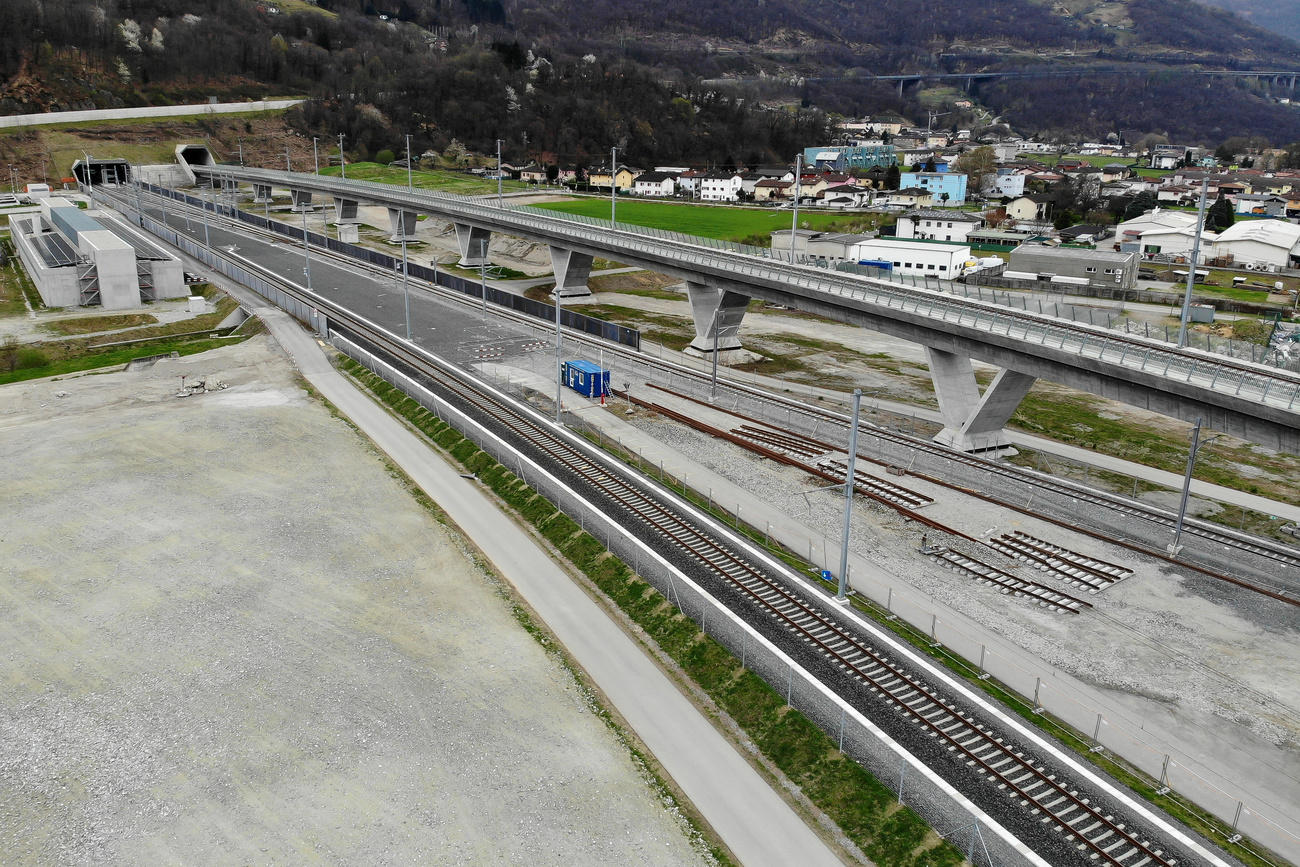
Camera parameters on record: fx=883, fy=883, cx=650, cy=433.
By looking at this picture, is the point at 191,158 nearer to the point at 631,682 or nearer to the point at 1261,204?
the point at 631,682

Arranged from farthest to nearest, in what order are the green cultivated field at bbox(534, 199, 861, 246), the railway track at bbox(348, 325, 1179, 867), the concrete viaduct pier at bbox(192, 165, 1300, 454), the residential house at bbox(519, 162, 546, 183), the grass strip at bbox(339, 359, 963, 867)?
the residential house at bbox(519, 162, 546, 183) < the green cultivated field at bbox(534, 199, 861, 246) < the concrete viaduct pier at bbox(192, 165, 1300, 454) < the grass strip at bbox(339, 359, 963, 867) < the railway track at bbox(348, 325, 1179, 867)

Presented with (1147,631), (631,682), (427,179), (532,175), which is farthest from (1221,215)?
(631,682)

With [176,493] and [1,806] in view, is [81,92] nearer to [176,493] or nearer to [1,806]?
[176,493]

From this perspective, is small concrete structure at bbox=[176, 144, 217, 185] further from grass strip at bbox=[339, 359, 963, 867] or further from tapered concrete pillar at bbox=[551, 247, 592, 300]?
grass strip at bbox=[339, 359, 963, 867]

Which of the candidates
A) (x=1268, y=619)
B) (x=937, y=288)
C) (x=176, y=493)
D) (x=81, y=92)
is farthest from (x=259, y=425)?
(x=81, y=92)

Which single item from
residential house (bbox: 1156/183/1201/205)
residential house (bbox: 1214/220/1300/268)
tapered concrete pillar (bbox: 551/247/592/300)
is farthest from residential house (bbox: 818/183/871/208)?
tapered concrete pillar (bbox: 551/247/592/300)

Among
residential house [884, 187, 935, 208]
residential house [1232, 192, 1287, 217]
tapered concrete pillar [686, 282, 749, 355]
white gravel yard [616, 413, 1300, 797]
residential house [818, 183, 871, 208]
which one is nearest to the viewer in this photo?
white gravel yard [616, 413, 1300, 797]
